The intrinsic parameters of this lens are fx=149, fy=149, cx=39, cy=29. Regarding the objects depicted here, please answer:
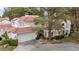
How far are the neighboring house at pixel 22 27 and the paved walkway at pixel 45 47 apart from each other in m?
0.05

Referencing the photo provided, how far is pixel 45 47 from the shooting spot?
1.18 meters

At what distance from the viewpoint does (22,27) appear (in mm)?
1173

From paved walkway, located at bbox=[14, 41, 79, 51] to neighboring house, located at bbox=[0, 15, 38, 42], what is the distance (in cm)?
5

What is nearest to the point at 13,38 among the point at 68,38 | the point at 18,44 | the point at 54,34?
the point at 18,44

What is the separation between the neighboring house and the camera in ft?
3.84

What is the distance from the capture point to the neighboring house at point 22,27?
117 cm

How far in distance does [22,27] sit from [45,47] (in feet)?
0.79

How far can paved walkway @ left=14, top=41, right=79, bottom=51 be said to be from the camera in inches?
46.4

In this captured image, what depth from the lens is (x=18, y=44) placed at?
118cm

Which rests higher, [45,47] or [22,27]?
[22,27]

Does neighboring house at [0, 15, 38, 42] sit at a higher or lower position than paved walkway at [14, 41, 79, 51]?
higher

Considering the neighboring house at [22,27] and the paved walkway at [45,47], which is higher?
the neighboring house at [22,27]

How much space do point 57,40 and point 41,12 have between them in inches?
10.1
